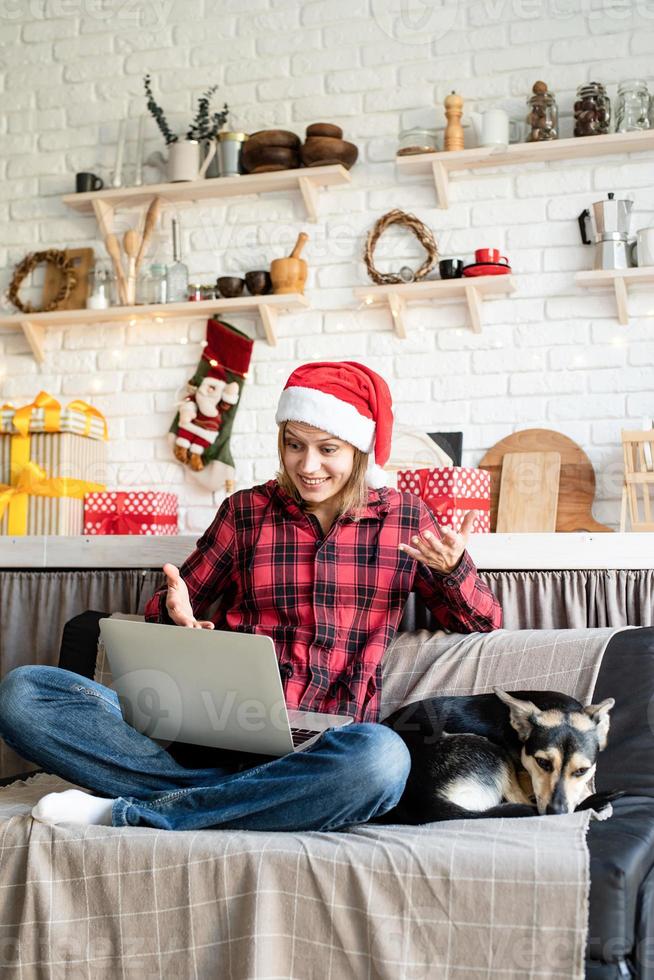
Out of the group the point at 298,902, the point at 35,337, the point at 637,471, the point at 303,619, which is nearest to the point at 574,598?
the point at 303,619

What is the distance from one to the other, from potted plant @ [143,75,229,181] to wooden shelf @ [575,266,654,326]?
49.1 inches

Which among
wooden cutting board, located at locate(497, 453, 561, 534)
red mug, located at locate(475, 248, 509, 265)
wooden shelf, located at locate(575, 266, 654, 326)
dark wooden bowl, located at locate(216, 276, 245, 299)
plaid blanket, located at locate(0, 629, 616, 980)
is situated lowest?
plaid blanket, located at locate(0, 629, 616, 980)

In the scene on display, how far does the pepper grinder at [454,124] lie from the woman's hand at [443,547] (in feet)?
5.52

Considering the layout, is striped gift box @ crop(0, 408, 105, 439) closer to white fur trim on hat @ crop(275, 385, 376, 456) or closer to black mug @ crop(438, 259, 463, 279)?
black mug @ crop(438, 259, 463, 279)

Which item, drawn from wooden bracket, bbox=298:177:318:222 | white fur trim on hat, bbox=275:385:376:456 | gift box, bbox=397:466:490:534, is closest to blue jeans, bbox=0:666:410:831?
white fur trim on hat, bbox=275:385:376:456

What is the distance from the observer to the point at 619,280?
2957mm

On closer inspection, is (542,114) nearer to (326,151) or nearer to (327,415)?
(326,151)

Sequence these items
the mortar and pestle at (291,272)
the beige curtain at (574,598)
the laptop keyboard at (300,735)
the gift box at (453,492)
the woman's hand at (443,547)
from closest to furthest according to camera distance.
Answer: the laptop keyboard at (300,735) → the woman's hand at (443,547) → the beige curtain at (574,598) → the gift box at (453,492) → the mortar and pestle at (291,272)

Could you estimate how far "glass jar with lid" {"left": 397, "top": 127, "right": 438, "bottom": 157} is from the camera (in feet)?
10.3

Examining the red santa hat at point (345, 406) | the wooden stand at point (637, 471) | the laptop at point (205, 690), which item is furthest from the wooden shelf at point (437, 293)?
the laptop at point (205, 690)

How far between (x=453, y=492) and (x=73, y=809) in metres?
1.04

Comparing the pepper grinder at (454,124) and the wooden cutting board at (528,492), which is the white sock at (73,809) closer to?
the wooden cutting board at (528,492)

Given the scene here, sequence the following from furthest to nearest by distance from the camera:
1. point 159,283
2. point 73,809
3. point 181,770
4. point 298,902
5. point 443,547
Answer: point 159,283 → point 443,547 → point 181,770 → point 73,809 → point 298,902

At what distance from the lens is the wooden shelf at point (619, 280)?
2.93 m
